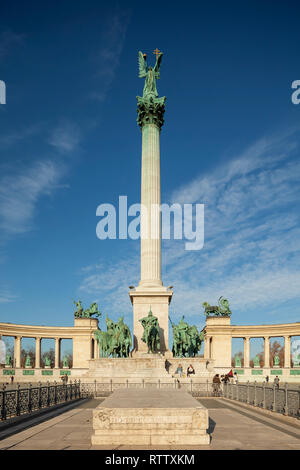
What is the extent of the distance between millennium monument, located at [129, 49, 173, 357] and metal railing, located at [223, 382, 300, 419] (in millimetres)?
16226

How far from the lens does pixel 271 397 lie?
2131cm

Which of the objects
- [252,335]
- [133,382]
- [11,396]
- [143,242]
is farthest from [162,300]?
[252,335]

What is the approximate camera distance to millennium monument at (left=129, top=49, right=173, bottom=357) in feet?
154

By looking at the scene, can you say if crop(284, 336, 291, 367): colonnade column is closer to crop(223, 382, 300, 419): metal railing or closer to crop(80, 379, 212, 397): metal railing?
crop(80, 379, 212, 397): metal railing

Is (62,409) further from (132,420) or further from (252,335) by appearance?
(252,335)

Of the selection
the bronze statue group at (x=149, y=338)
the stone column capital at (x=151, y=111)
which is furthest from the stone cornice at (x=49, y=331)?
the stone column capital at (x=151, y=111)

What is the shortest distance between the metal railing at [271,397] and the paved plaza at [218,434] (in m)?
0.53

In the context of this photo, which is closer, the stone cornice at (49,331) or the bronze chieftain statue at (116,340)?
the bronze chieftain statue at (116,340)

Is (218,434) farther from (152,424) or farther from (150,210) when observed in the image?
(150,210)

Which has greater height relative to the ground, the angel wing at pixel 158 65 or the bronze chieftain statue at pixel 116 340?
the angel wing at pixel 158 65

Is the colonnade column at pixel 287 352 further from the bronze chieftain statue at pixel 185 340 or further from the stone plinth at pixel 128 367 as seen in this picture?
the stone plinth at pixel 128 367

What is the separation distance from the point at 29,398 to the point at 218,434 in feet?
33.6

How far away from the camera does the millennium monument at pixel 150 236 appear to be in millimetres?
47062

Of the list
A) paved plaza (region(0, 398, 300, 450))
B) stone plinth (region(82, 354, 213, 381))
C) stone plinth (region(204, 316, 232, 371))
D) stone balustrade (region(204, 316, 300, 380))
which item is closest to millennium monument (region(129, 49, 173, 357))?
stone plinth (region(82, 354, 213, 381))
